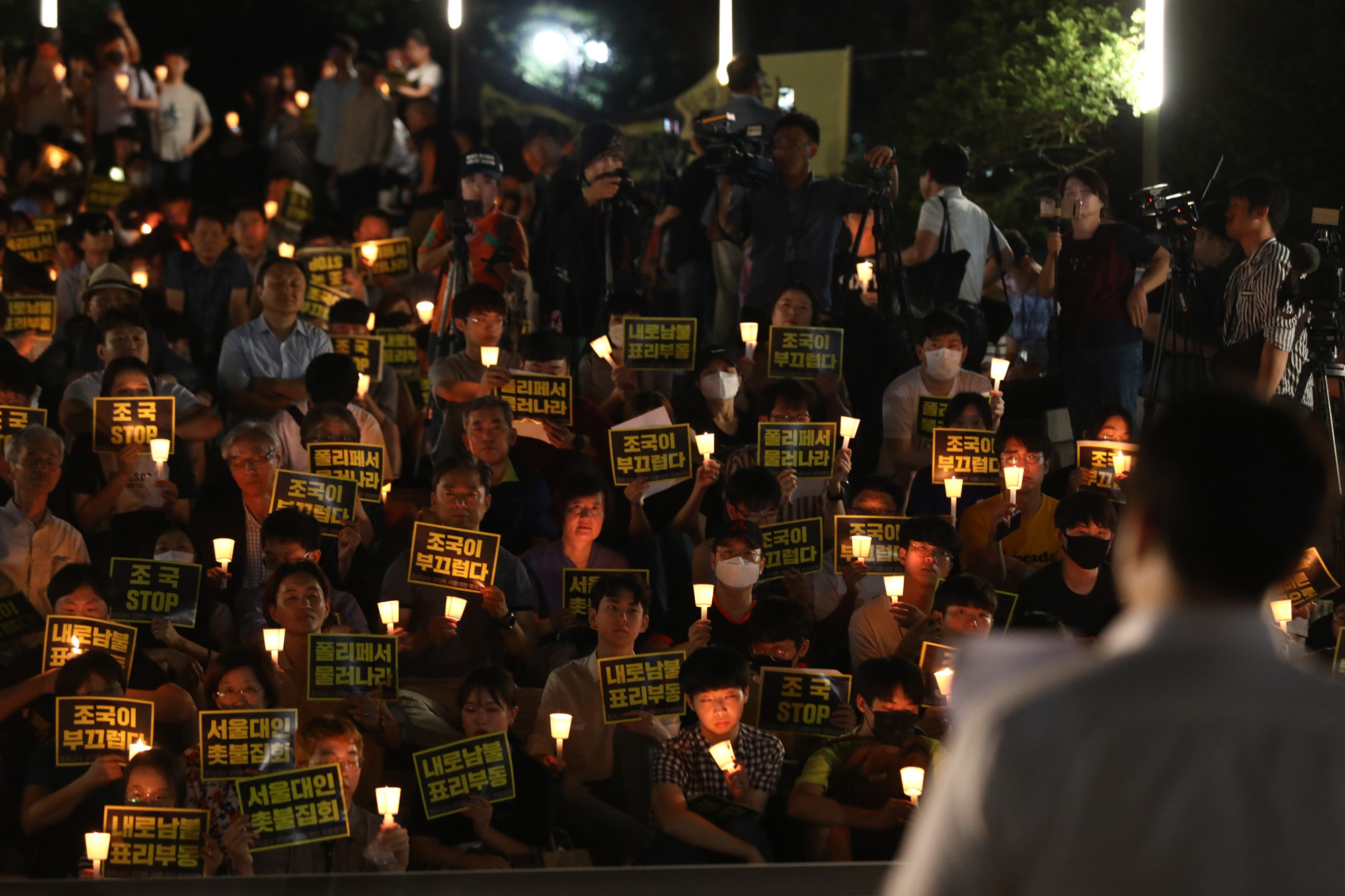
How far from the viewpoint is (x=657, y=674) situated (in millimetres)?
5414

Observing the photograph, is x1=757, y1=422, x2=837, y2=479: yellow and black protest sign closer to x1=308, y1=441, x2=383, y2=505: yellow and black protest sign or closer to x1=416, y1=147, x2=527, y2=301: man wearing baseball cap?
x1=308, y1=441, x2=383, y2=505: yellow and black protest sign

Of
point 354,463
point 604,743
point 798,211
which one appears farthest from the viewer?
point 798,211

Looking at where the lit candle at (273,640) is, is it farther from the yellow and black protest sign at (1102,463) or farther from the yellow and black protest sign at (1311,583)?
the yellow and black protest sign at (1311,583)

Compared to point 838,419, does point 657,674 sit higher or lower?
lower

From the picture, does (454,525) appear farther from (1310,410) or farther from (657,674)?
(1310,410)

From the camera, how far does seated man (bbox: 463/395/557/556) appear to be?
22.5 feet

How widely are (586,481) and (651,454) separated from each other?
41 cm

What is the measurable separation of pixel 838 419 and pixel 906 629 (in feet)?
5.43

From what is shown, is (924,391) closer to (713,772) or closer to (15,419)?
(713,772)

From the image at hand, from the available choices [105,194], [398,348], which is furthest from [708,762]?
[105,194]

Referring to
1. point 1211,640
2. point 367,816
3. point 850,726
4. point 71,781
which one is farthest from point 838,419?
point 1211,640

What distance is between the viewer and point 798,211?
8.57m

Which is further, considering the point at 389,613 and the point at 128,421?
the point at 128,421

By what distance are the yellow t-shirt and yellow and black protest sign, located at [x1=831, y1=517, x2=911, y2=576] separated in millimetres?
491
